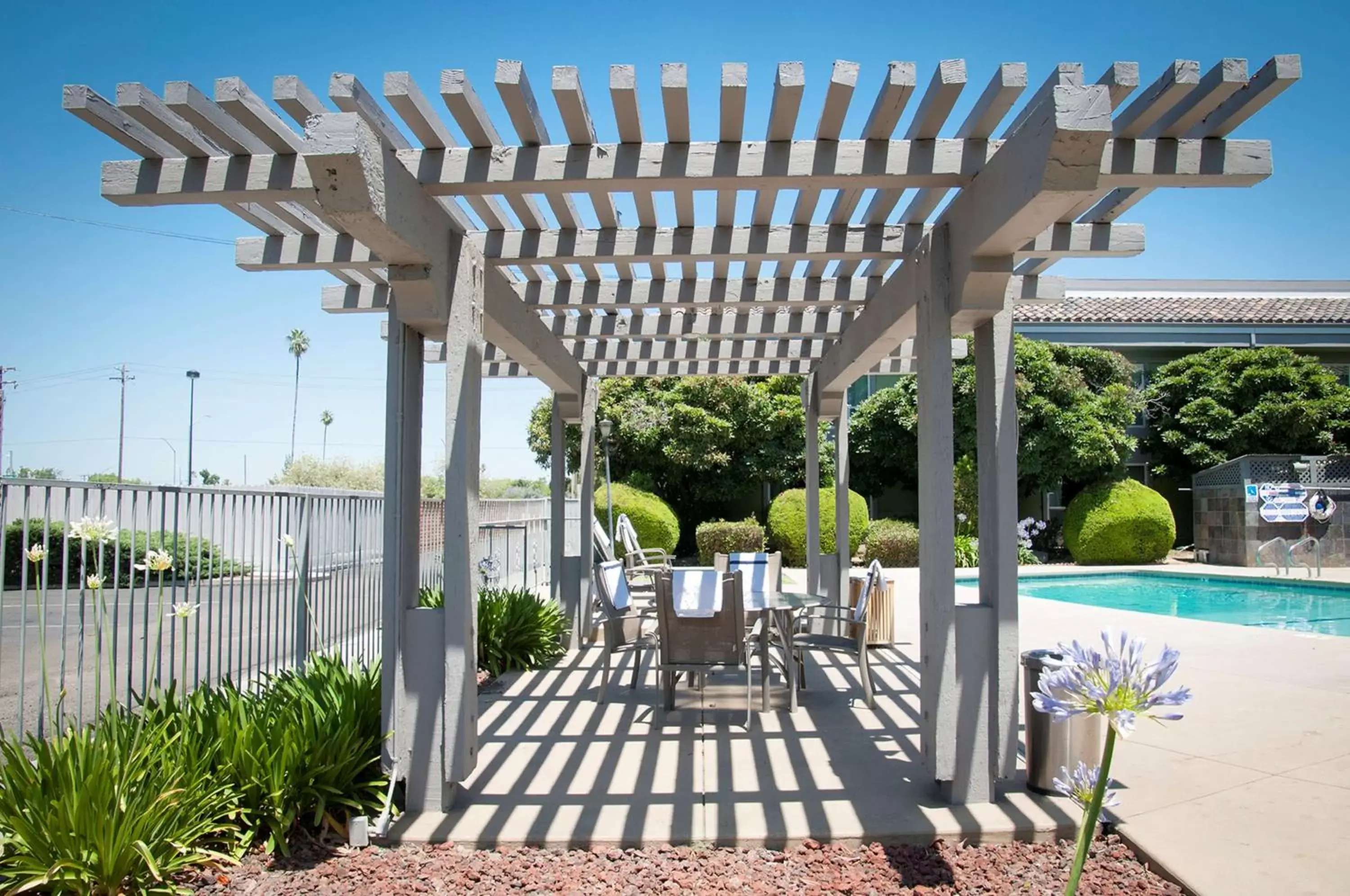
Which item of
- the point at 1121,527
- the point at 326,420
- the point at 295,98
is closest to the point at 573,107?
the point at 295,98

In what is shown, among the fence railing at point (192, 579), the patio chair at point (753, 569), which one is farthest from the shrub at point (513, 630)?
the patio chair at point (753, 569)

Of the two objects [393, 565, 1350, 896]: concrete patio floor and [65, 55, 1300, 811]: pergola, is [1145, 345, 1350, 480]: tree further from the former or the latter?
[65, 55, 1300, 811]: pergola

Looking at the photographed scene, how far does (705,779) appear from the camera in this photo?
4090 mm

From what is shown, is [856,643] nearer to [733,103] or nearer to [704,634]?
[704,634]

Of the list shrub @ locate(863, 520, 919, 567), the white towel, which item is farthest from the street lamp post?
the white towel

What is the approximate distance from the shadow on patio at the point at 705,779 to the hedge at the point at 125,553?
1.61m

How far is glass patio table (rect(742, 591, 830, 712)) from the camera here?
5.38 meters

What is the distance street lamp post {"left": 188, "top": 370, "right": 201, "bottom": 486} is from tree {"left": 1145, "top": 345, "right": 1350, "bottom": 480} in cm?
5348

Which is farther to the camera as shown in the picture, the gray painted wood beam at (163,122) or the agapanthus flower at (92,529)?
the agapanthus flower at (92,529)

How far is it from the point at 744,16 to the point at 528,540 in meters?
7.83

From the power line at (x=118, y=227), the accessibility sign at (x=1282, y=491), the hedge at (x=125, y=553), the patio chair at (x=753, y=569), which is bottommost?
the patio chair at (x=753, y=569)

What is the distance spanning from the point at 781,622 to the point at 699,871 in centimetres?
279

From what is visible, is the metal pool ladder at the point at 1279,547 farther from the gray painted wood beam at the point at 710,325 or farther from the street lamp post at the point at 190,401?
the street lamp post at the point at 190,401

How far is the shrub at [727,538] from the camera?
55.9 ft
